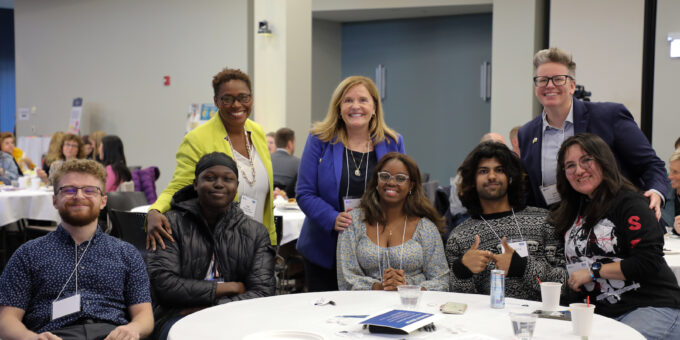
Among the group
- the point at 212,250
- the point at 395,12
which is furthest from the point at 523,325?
the point at 395,12

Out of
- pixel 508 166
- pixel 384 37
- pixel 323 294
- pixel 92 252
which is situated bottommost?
pixel 323 294

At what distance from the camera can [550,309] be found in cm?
222

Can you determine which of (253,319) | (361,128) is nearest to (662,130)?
(361,128)

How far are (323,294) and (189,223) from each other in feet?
2.39

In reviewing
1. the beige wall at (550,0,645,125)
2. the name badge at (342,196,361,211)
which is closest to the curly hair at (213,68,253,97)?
the name badge at (342,196,361,211)

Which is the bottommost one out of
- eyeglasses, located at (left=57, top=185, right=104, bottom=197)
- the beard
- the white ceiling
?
the beard

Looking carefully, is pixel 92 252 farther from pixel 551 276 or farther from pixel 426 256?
pixel 551 276

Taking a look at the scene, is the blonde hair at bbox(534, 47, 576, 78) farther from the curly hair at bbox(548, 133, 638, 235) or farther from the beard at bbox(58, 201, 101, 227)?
the beard at bbox(58, 201, 101, 227)

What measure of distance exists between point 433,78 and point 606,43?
3.33 m

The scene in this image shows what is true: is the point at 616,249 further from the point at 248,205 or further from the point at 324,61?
the point at 324,61

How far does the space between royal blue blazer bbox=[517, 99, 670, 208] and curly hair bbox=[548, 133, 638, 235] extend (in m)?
0.11

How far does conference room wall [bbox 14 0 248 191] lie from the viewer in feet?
35.3

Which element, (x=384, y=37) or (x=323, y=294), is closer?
(x=323, y=294)

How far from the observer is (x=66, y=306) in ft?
7.93
